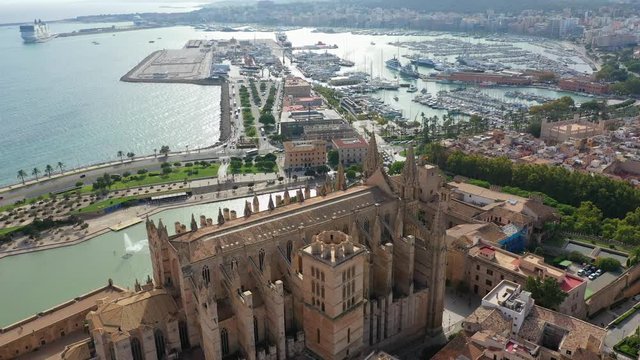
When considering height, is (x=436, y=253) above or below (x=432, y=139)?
above

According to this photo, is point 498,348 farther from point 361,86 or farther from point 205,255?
point 361,86

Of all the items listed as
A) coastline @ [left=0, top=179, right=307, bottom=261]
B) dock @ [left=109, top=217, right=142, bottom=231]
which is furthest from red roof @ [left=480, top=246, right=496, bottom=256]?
dock @ [left=109, top=217, right=142, bottom=231]

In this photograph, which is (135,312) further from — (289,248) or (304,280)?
(304,280)

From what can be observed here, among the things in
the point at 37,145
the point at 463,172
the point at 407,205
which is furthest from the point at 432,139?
the point at 37,145

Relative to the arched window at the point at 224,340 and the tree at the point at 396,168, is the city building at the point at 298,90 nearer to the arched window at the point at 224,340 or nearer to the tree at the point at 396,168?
the tree at the point at 396,168

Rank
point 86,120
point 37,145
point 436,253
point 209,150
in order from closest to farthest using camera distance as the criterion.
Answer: point 436,253
point 209,150
point 37,145
point 86,120

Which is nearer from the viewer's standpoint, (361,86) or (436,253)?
(436,253)

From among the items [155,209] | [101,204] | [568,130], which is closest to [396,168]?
[155,209]
